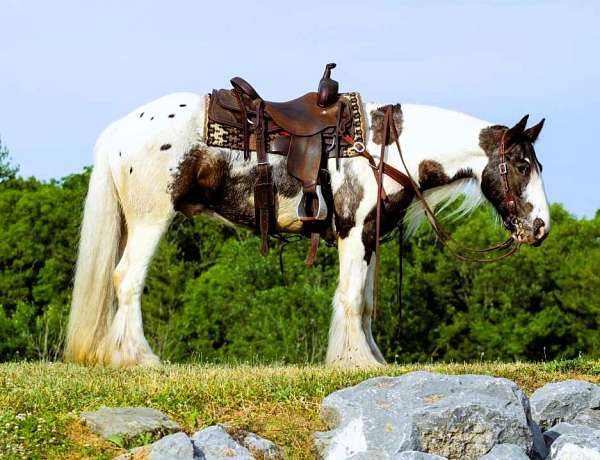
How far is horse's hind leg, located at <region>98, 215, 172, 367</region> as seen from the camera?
11.3m

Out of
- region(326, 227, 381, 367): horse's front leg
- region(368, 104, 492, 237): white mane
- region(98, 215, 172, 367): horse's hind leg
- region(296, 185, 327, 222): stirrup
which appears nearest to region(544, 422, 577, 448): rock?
region(326, 227, 381, 367): horse's front leg

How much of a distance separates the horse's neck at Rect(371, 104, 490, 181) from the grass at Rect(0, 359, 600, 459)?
7.80 ft

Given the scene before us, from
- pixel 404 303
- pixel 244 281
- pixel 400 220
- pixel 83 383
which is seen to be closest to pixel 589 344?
pixel 404 303

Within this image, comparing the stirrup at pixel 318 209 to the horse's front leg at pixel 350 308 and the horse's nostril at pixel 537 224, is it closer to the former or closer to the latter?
the horse's front leg at pixel 350 308

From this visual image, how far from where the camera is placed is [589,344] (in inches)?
1455

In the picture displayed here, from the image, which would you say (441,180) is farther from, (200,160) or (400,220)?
(200,160)

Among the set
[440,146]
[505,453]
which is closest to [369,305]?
[440,146]

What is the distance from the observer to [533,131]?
1192 cm

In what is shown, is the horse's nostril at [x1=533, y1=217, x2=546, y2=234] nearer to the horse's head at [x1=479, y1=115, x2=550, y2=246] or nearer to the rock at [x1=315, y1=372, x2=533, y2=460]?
the horse's head at [x1=479, y1=115, x2=550, y2=246]

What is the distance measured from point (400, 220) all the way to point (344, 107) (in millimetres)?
1440

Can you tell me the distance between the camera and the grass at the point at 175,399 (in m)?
8.45

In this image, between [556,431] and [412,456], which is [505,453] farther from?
[556,431]

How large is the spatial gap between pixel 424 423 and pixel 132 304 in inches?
166

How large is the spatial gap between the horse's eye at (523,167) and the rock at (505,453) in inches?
168
